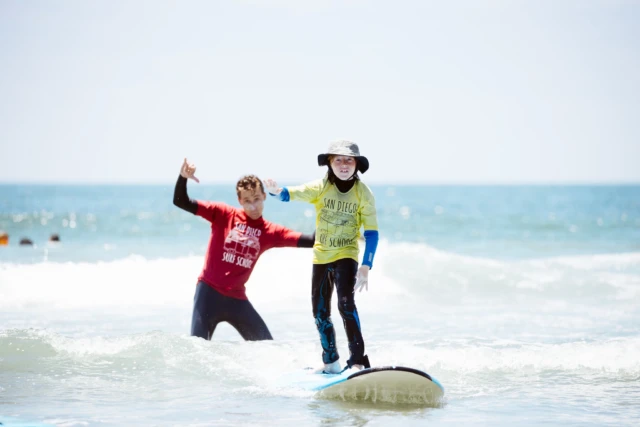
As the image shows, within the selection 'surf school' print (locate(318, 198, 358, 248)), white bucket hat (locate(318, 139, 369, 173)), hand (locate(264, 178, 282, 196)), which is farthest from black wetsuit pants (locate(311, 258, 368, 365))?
white bucket hat (locate(318, 139, 369, 173))

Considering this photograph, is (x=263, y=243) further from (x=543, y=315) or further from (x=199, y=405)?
(x=543, y=315)

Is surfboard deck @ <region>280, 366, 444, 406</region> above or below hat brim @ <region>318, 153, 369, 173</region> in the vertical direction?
below

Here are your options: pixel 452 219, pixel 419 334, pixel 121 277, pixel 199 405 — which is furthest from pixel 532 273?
pixel 452 219

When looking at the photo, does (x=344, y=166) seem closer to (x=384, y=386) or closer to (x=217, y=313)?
(x=384, y=386)

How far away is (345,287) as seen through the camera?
5.57 meters

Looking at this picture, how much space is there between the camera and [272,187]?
18.5ft

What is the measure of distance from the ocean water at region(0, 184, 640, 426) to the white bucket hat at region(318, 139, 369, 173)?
1.87 meters

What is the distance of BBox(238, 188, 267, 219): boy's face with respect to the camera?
6.57m

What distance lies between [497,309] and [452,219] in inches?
1031

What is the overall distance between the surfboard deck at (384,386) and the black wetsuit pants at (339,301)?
23 centimetres

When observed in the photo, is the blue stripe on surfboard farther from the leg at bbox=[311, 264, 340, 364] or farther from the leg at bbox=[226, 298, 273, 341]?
the leg at bbox=[226, 298, 273, 341]

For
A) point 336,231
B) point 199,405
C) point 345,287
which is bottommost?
point 199,405

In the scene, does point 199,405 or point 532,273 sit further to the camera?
point 532,273

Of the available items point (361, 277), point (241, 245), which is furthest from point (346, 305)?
point (241, 245)
